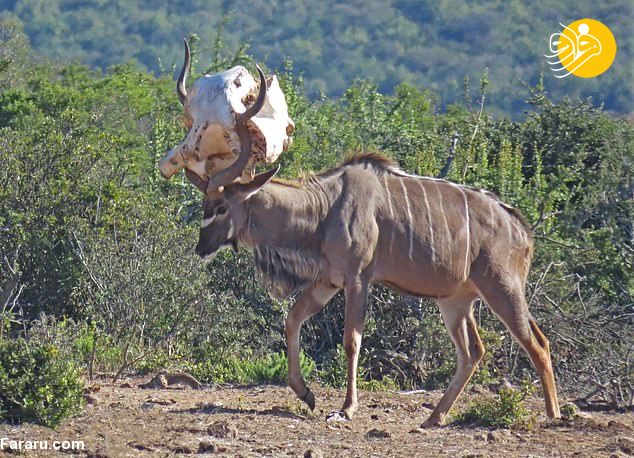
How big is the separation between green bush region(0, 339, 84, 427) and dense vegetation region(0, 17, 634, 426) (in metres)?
1.24

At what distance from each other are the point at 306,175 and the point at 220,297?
6.34 feet

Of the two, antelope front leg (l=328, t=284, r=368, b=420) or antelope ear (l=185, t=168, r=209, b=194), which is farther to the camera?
antelope ear (l=185, t=168, r=209, b=194)

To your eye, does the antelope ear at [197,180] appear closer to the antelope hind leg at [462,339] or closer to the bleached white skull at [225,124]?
the bleached white skull at [225,124]

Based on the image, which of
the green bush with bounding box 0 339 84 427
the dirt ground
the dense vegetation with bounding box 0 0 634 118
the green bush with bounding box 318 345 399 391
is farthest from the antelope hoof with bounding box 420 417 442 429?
the dense vegetation with bounding box 0 0 634 118

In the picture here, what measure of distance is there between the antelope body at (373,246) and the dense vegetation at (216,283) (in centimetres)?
86

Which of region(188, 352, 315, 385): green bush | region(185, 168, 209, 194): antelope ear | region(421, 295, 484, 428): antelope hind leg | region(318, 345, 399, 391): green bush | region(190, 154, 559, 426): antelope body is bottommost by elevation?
region(318, 345, 399, 391): green bush

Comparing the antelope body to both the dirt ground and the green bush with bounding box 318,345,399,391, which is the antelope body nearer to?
the dirt ground

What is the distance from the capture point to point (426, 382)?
10.7 m

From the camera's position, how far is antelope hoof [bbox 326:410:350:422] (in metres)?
8.57

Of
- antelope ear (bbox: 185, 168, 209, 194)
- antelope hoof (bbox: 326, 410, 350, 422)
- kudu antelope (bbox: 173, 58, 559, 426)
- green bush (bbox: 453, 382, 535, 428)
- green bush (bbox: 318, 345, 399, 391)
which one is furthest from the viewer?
green bush (bbox: 318, 345, 399, 391)

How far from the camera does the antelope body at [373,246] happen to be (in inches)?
352

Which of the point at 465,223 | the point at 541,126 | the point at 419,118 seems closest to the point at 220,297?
the point at 465,223

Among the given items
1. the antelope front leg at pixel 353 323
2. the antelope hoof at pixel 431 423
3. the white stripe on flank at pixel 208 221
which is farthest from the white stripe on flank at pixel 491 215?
the white stripe on flank at pixel 208 221

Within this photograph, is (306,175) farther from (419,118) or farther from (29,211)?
(419,118)
